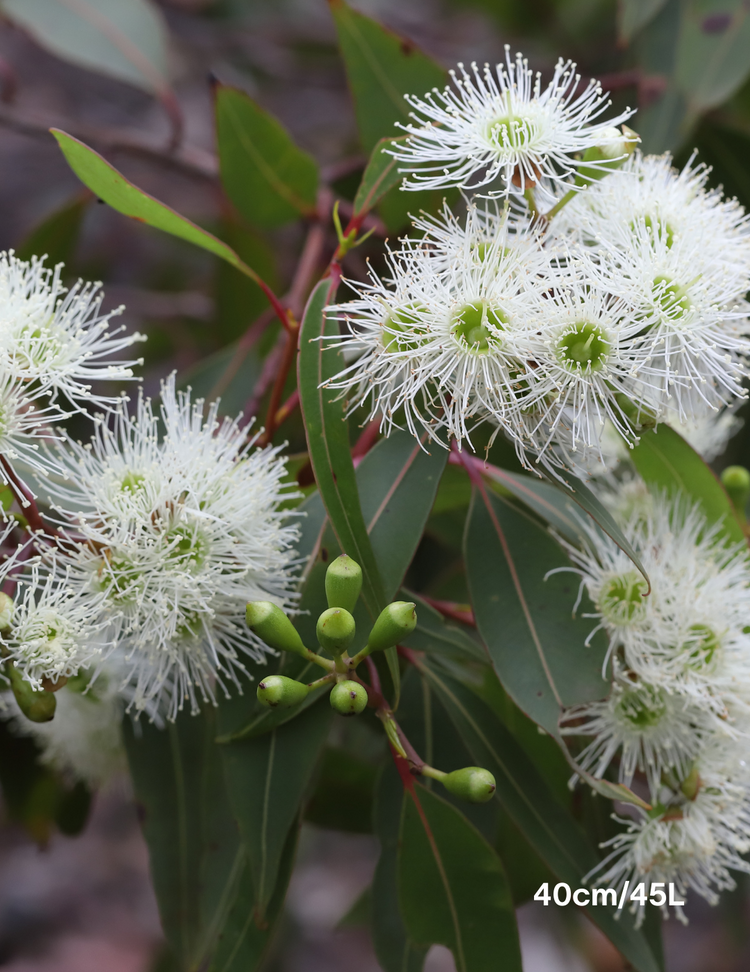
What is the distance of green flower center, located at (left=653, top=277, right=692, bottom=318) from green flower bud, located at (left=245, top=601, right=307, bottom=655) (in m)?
0.57

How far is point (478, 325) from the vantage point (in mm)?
986

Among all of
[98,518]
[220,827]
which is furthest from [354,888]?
[98,518]

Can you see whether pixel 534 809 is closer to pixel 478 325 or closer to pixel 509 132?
pixel 478 325

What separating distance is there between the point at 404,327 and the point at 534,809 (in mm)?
679

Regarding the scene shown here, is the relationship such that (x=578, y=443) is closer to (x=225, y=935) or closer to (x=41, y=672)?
(x=41, y=672)

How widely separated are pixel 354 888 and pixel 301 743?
2.74m

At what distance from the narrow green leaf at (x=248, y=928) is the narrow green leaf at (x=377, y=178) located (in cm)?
83

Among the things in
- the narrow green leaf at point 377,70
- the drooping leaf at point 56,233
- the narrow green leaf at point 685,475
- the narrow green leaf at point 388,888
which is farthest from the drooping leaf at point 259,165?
the narrow green leaf at point 388,888

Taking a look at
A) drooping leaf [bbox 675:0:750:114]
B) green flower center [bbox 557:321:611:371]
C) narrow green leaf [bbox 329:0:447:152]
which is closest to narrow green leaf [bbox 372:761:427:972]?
green flower center [bbox 557:321:611:371]

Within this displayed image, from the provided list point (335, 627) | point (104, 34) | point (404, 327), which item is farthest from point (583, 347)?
point (104, 34)

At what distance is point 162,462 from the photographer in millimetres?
1074

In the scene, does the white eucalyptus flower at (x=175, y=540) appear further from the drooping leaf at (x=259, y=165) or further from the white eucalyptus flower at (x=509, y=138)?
the drooping leaf at (x=259, y=165)

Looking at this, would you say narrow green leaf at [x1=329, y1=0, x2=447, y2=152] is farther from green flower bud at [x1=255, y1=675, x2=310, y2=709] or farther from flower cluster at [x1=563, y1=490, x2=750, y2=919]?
green flower bud at [x1=255, y1=675, x2=310, y2=709]

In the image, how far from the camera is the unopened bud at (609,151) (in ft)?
3.38
